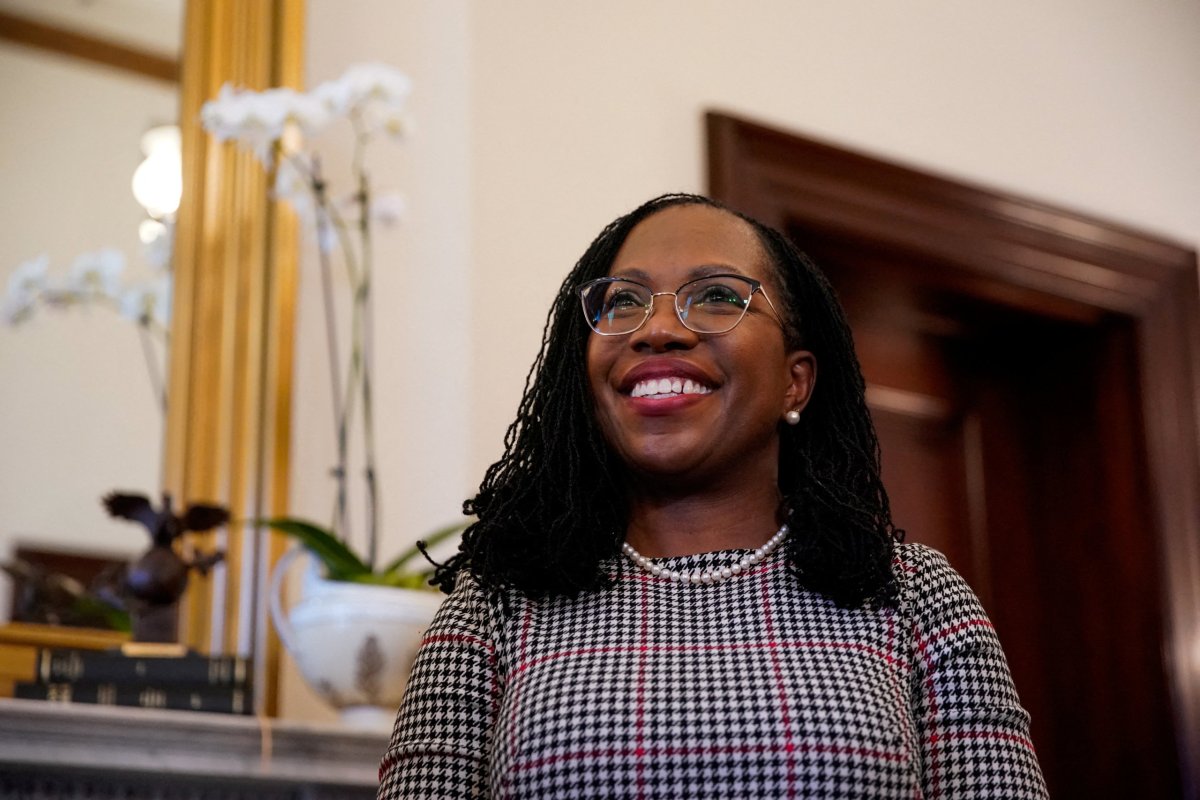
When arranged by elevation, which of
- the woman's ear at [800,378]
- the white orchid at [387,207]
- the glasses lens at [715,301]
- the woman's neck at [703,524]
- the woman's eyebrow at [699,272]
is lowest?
the woman's neck at [703,524]

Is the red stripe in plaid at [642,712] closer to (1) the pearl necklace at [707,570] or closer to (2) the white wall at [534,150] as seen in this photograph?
(1) the pearl necklace at [707,570]

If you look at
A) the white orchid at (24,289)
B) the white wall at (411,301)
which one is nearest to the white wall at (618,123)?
the white wall at (411,301)

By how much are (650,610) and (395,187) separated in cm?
127

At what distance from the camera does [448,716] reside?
3.93 feet

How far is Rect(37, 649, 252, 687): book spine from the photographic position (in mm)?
1813

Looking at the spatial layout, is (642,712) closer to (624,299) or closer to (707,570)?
(707,570)

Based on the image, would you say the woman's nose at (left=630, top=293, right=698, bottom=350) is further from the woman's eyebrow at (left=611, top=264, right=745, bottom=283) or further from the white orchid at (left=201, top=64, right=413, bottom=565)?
the white orchid at (left=201, top=64, right=413, bottom=565)

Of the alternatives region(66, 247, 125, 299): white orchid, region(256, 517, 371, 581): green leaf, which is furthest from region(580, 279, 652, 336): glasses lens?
region(66, 247, 125, 299): white orchid

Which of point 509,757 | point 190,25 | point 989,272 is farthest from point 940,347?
point 509,757

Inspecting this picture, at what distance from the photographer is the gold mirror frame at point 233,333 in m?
2.15

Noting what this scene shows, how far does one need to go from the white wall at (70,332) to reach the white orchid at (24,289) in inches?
0.5

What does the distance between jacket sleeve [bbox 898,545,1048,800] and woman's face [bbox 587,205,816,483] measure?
0.59 feet

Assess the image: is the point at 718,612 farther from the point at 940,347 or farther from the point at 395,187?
the point at 940,347

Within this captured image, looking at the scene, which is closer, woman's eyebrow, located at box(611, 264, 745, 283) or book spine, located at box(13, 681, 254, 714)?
woman's eyebrow, located at box(611, 264, 745, 283)
